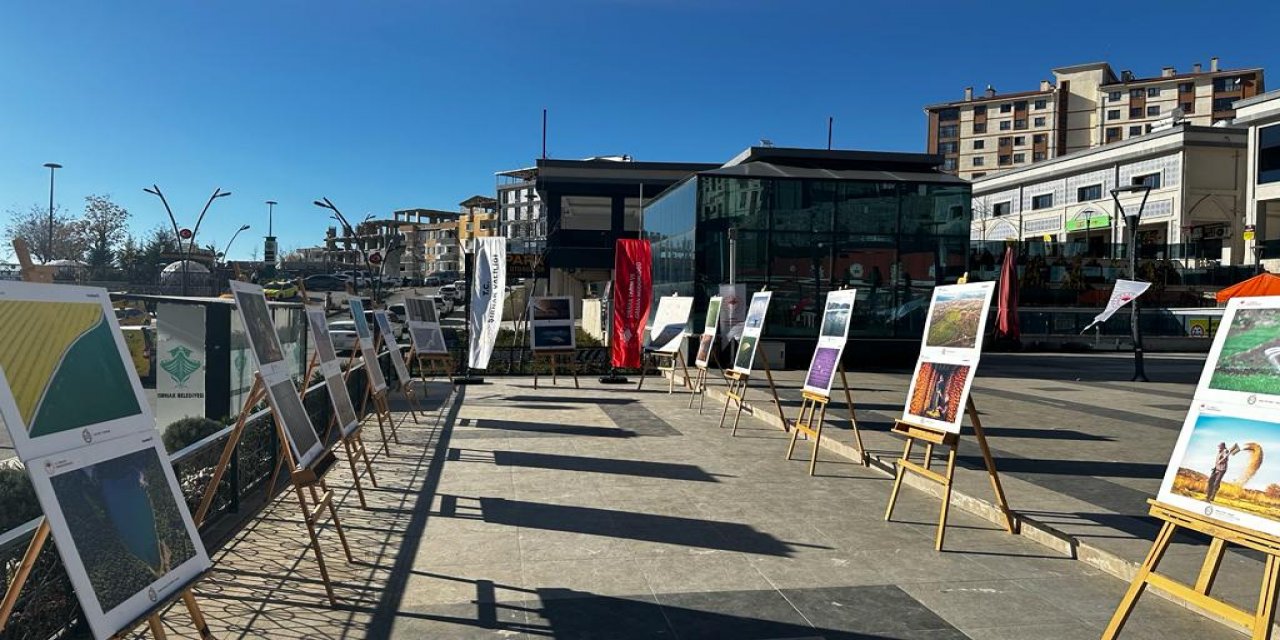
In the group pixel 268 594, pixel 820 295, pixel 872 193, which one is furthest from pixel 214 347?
pixel 872 193

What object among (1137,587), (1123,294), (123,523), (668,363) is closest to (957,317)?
(1137,587)

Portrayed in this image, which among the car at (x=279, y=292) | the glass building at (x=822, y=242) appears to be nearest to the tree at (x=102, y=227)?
the car at (x=279, y=292)

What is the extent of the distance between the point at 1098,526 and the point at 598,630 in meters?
4.17

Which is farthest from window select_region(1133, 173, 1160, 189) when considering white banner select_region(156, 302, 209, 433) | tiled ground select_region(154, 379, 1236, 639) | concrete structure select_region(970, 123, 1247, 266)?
white banner select_region(156, 302, 209, 433)

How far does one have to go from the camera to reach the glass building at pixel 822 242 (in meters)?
22.0

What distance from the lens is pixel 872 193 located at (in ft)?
74.3

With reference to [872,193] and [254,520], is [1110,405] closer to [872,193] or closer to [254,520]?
[872,193]

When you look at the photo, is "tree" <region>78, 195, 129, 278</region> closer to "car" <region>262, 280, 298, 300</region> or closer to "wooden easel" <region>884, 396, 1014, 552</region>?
"car" <region>262, 280, 298, 300</region>

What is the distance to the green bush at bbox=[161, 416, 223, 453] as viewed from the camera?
23.8ft

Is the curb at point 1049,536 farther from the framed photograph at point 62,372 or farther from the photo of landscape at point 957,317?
the framed photograph at point 62,372

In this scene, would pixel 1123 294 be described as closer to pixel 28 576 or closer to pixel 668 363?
pixel 668 363

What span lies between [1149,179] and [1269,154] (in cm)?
684

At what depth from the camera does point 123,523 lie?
3.02 metres

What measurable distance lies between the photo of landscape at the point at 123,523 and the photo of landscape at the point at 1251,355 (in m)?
4.66
